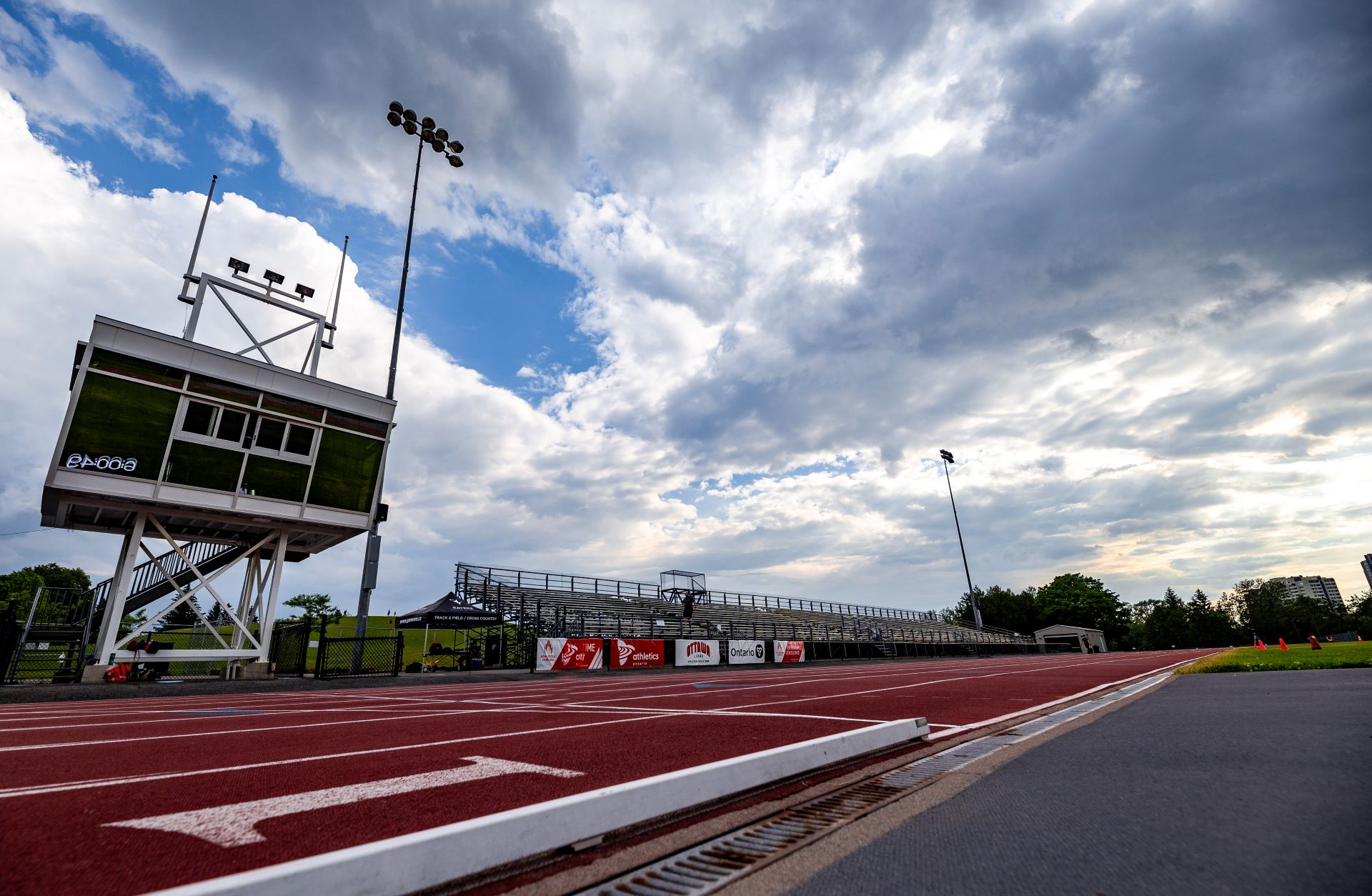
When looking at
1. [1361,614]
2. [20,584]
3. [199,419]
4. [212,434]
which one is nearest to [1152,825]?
[212,434]

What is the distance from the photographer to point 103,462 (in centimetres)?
1783

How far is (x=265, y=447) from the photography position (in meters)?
20.9

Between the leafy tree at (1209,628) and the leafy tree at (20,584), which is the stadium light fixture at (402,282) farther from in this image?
the leafy tree at (1209,628)

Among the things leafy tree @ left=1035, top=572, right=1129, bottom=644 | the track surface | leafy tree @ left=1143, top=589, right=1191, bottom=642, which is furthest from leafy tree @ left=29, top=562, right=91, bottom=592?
leafy tree @ left=1143, top=589, right=1191, bottom=642

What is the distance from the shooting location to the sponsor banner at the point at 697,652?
89.2ft

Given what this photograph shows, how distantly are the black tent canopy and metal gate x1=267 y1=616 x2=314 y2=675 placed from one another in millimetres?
2847

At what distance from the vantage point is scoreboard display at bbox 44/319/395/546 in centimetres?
1794

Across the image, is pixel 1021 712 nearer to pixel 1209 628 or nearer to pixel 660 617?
pixel 660 617

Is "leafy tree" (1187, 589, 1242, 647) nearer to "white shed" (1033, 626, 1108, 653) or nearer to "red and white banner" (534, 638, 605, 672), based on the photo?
"white shed" (1033, 626, 1108, 653)

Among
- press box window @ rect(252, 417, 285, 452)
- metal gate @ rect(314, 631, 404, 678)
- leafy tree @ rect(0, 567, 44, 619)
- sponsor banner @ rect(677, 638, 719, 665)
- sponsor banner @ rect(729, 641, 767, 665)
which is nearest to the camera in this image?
metal gate @ rect(314, 631, 404, 678)

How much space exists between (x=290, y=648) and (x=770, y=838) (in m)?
24.6

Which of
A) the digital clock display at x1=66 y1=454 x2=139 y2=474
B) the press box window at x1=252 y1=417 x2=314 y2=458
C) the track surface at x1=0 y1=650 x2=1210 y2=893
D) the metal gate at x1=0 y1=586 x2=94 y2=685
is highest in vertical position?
the press box window at x1=252 y1=417 x2=314 y2=458

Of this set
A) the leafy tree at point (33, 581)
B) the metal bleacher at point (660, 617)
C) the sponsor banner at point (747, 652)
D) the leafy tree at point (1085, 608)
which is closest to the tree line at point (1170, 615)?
the leafy tree at point (1085, 608)

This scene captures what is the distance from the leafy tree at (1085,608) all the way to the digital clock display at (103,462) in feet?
349
